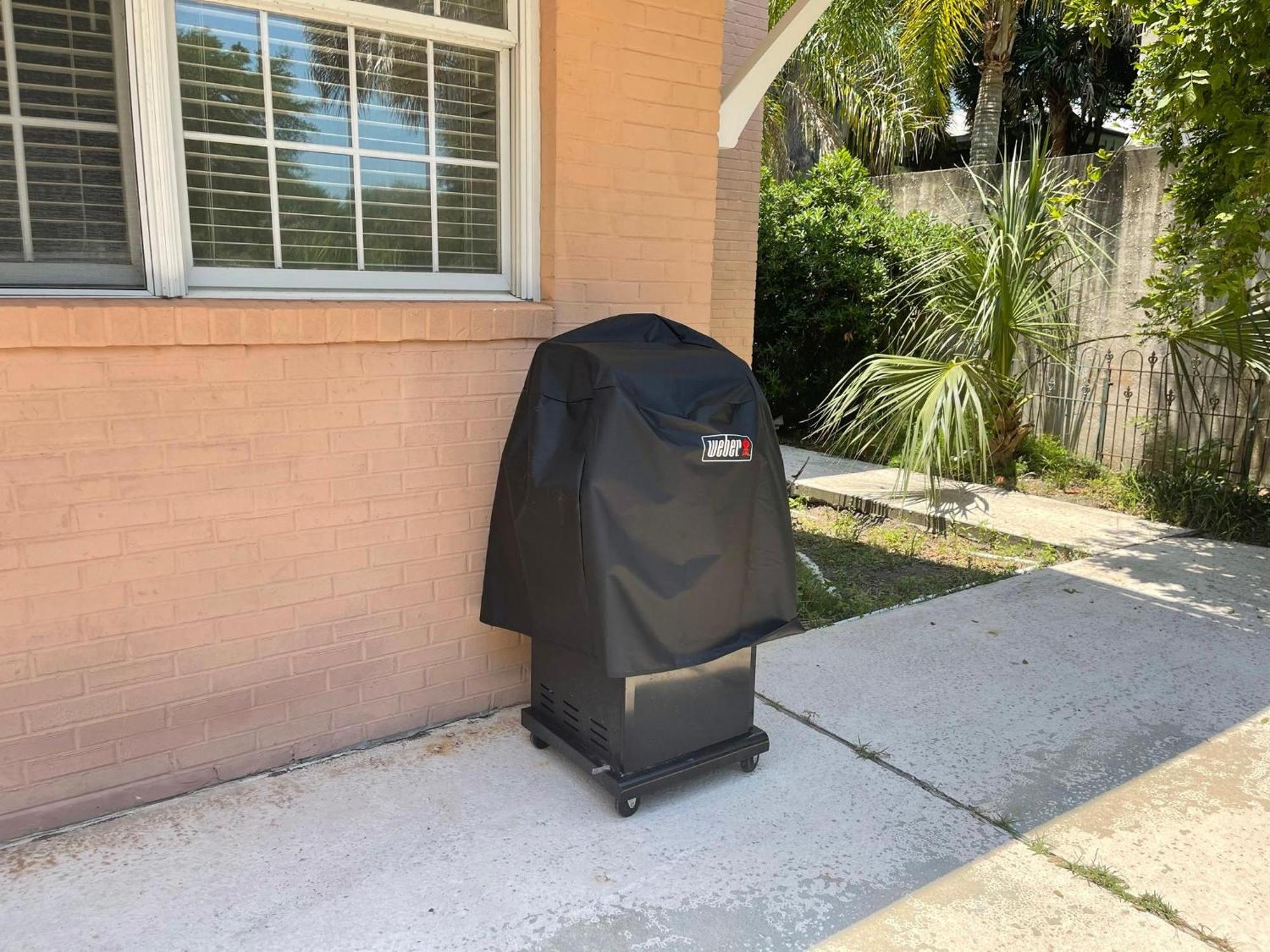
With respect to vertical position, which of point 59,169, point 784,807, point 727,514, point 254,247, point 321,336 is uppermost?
point 59,169

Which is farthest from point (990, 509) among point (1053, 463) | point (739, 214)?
point (739, 214)

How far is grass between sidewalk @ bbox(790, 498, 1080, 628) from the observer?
15.9 ft

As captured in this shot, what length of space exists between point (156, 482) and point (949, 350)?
6.30 metres

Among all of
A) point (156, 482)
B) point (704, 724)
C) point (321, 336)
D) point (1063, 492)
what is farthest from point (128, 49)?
point (1063, 492)

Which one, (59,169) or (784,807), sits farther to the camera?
(784,807)

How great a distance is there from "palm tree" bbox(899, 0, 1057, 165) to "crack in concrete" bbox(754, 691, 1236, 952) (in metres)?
8.83

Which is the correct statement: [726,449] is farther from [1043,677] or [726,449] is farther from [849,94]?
[849,94]

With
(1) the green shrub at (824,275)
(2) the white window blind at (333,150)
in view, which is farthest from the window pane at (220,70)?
(1) the green shrub at (824,275)

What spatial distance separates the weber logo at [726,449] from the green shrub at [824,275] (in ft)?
21.9

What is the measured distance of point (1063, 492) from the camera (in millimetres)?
7125

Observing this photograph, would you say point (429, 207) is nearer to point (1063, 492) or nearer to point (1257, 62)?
point (1257, 62)

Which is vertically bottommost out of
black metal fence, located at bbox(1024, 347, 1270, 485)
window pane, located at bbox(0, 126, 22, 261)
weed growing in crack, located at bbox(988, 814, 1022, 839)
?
weed growing in crack, located at bbox(988, 814, 1022, 839)

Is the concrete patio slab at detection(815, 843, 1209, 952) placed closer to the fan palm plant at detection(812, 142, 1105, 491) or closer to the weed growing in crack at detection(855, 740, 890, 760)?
the weed growing in crack at detection(855, 740, 890, 760)

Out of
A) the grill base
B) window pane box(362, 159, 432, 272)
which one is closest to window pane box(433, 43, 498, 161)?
window pane box(362, 159, 432, 272)
